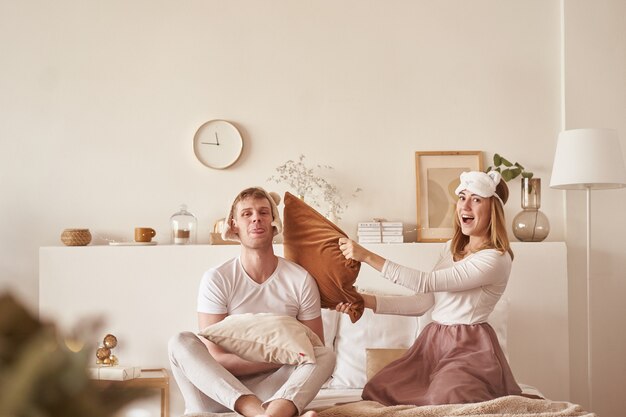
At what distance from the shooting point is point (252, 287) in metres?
3.05

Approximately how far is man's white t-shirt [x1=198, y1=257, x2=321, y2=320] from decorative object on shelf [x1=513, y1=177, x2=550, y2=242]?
1555 millimetres

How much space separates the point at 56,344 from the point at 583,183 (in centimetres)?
399

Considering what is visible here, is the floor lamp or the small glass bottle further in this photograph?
the small glass bottle

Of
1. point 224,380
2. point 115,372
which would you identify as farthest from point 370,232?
point 224,380

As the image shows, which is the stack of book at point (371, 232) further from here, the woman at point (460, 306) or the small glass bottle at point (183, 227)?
the small glass bottle at point (183, 227)

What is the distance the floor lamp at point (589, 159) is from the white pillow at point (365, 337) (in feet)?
3.54

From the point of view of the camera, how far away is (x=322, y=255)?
10.2 feet

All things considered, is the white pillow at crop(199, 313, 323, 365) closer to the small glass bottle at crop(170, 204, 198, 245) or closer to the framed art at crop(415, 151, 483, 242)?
the small glass bottle at crop(170, 204, 198, 245)

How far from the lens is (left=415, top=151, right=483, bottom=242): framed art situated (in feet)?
14.0

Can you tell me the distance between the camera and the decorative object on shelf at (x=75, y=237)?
4098mm

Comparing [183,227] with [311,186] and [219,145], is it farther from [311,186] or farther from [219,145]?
[311,186]

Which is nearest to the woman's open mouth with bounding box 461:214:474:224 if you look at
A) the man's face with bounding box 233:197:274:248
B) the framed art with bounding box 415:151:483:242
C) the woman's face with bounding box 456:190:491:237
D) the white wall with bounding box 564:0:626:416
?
the woman's face with bounding box 456:190:491:237

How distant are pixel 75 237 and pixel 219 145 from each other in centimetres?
95

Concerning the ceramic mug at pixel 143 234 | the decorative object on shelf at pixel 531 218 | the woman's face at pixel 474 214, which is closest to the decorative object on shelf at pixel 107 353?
the ceramic mug at pixel 143 234
